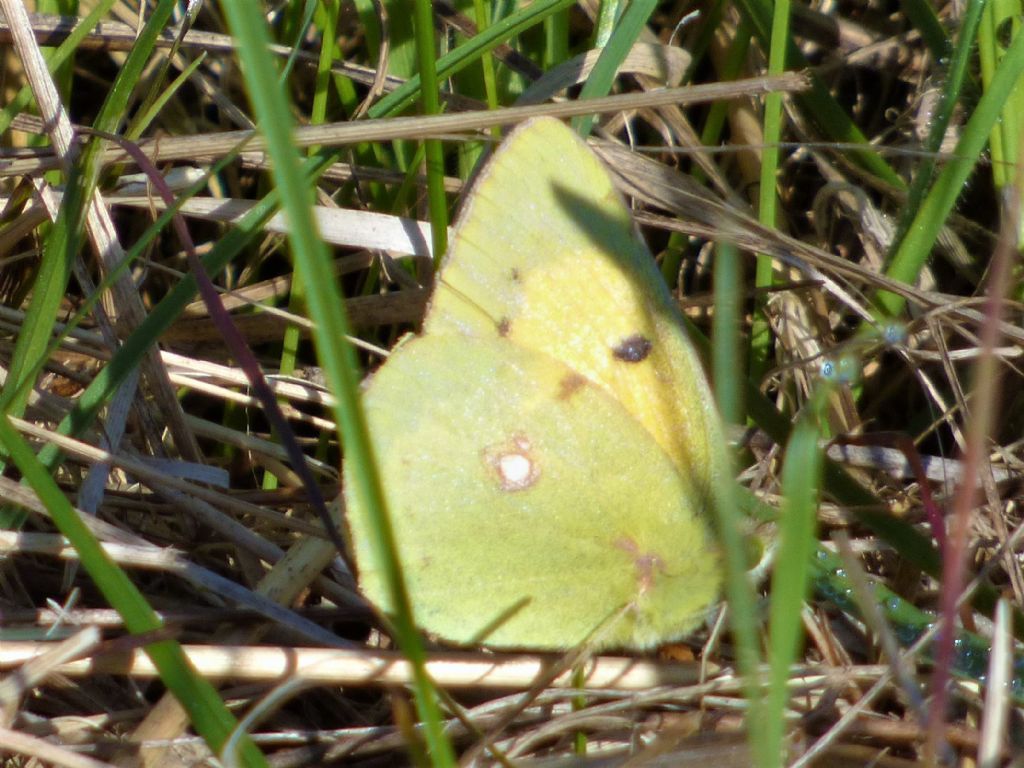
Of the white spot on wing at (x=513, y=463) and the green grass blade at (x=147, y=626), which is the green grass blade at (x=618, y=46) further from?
the green grass blade at (x=147, y=626)

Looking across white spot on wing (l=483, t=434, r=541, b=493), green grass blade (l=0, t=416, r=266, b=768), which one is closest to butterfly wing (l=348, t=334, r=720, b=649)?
white spot on wing (l=483, t=434, r=541, b=493)

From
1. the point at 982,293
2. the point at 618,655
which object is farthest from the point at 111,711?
the point at 982,293

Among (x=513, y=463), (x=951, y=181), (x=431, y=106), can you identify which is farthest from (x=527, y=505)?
(x=951, y=181)

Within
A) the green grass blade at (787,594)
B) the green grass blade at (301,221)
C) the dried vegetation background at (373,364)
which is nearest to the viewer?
the green grass blade at (301,221)

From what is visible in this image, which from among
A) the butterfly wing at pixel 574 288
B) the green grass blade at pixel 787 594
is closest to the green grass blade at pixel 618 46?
the butterfly wing at pixel 574 288

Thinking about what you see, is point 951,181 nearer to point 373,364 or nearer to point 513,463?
point 513,463

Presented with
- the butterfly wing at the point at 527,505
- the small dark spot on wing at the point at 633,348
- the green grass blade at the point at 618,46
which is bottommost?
the butterfly wing at the point at 527,505

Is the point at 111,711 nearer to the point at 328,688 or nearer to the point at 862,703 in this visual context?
the point at 328,688
